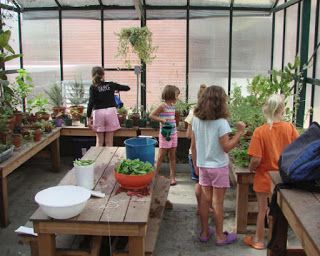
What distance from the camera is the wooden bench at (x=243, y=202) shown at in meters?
3.94

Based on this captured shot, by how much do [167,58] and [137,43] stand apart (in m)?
0.63

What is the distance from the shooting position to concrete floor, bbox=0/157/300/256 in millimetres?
3779

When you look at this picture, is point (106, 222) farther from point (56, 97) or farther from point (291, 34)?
point (56, 97)

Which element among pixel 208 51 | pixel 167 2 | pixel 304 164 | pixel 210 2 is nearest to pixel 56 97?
pixel 167 2

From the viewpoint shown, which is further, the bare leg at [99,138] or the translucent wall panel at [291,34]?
the bare leg at [99,138]

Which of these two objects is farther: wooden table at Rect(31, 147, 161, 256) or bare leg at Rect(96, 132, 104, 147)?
bare leg at Rect(96, 132, 104, 147)

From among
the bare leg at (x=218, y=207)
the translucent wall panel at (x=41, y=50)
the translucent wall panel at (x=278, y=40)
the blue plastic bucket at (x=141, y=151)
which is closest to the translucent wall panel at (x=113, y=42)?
the translucent wall panel at (x=41, y=50)

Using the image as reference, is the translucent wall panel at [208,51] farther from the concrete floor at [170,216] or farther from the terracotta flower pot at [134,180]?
the terracotta flower pot at [134,180]

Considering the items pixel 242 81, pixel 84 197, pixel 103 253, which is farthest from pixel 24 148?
Result: pixel 242 81

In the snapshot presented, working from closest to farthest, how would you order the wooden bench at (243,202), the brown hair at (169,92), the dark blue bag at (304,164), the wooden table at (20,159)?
the dark blue bag at (304,164)
the wooden bench at (243,202)
the wooden table at (20,159)
the brown hair at (169,92)

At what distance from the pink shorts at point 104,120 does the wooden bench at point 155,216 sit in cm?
133

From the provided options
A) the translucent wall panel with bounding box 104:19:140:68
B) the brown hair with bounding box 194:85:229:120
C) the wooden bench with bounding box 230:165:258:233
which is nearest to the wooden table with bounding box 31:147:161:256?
the brown hair with bounding box 194:85:229:120

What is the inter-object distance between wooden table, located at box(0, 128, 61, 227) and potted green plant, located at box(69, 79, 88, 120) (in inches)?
26.2

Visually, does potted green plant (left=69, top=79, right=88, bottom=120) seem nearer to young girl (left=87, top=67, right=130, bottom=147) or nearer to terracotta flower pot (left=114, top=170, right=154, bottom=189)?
young girl (left=87, top=67, right=130, bottom=147)
